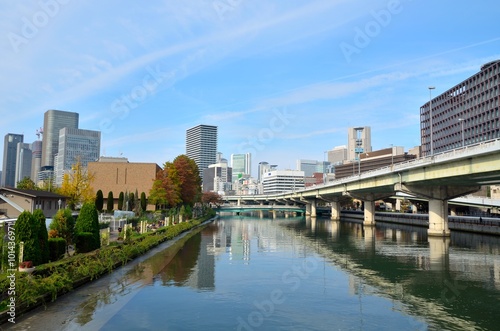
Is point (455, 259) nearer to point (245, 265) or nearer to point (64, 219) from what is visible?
point (245, 265)

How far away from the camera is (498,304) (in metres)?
19.9

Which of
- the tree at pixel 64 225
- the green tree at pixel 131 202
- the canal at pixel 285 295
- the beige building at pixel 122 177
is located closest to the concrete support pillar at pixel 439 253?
the canal at pixel 285 295

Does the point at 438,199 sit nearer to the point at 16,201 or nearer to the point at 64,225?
the point at 64,225

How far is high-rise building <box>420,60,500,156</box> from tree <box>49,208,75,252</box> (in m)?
91.7

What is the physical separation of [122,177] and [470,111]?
353 feet

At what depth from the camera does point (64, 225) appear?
2664 cm

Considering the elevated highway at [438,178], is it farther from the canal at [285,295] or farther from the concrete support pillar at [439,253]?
the canal at [285,295]

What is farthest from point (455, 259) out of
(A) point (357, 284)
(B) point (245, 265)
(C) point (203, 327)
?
(C) point (203, 327)

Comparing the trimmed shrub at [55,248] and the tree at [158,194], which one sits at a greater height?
the tree at [158,194]

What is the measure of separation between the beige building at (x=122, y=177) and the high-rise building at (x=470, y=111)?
7216 centimetres

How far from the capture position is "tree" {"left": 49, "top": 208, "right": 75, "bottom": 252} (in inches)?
1037

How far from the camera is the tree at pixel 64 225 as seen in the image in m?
26.3

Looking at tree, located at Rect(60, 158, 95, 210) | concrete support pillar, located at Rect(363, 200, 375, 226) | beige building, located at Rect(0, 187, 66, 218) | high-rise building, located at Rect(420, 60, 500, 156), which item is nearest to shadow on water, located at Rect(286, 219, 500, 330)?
concrete support pillar, located at Rect(363, 200, 375, 226)

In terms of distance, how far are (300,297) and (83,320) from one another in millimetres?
10974
